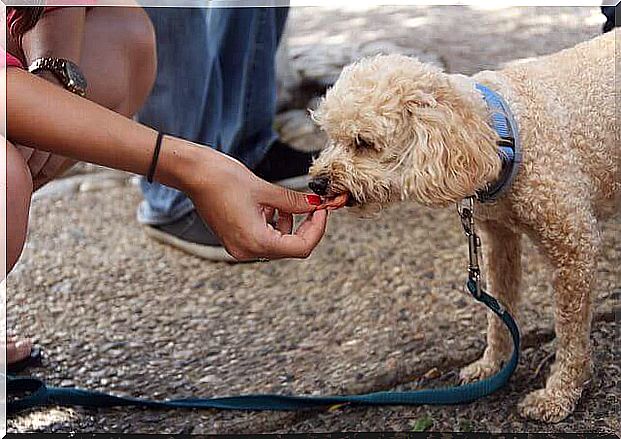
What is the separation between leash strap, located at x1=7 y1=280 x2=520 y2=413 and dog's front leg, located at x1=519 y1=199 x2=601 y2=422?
0.34 feet

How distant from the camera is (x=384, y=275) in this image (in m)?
2.76

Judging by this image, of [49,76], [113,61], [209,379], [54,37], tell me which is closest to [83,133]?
[49,76]

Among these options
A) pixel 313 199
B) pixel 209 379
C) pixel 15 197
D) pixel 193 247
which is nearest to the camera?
pixel 15 197

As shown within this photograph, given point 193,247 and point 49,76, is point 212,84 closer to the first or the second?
point 193,247

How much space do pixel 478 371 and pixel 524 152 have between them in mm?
630

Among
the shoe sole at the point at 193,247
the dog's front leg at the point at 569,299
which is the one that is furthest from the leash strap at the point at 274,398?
the shoe sole at the point at 193,247

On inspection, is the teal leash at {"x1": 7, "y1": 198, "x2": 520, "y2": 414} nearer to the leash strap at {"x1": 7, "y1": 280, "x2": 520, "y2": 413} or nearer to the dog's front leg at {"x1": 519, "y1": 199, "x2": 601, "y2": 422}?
the leash strap at {"x1": 7, "y1": 280, "x2": 520, "y2": 413}

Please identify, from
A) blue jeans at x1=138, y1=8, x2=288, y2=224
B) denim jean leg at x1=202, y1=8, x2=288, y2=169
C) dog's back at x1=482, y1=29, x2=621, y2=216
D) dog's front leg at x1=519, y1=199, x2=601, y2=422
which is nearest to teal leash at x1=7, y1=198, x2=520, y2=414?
dog's front leg at x1=519, y1=199, x2=601, y2=422

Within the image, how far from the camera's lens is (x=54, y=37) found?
6.44 feet

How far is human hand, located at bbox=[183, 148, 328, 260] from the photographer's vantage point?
157 cm

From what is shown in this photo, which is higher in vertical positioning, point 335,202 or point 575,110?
point 575,110

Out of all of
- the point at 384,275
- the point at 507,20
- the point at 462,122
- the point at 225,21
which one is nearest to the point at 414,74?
the point at 462,122

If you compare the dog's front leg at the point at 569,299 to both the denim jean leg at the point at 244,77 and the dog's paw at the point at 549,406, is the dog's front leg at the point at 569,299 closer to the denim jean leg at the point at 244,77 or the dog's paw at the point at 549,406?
the dog's paw at the point at 549,406

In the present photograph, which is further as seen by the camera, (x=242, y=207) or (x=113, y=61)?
(x=113, y=61)
